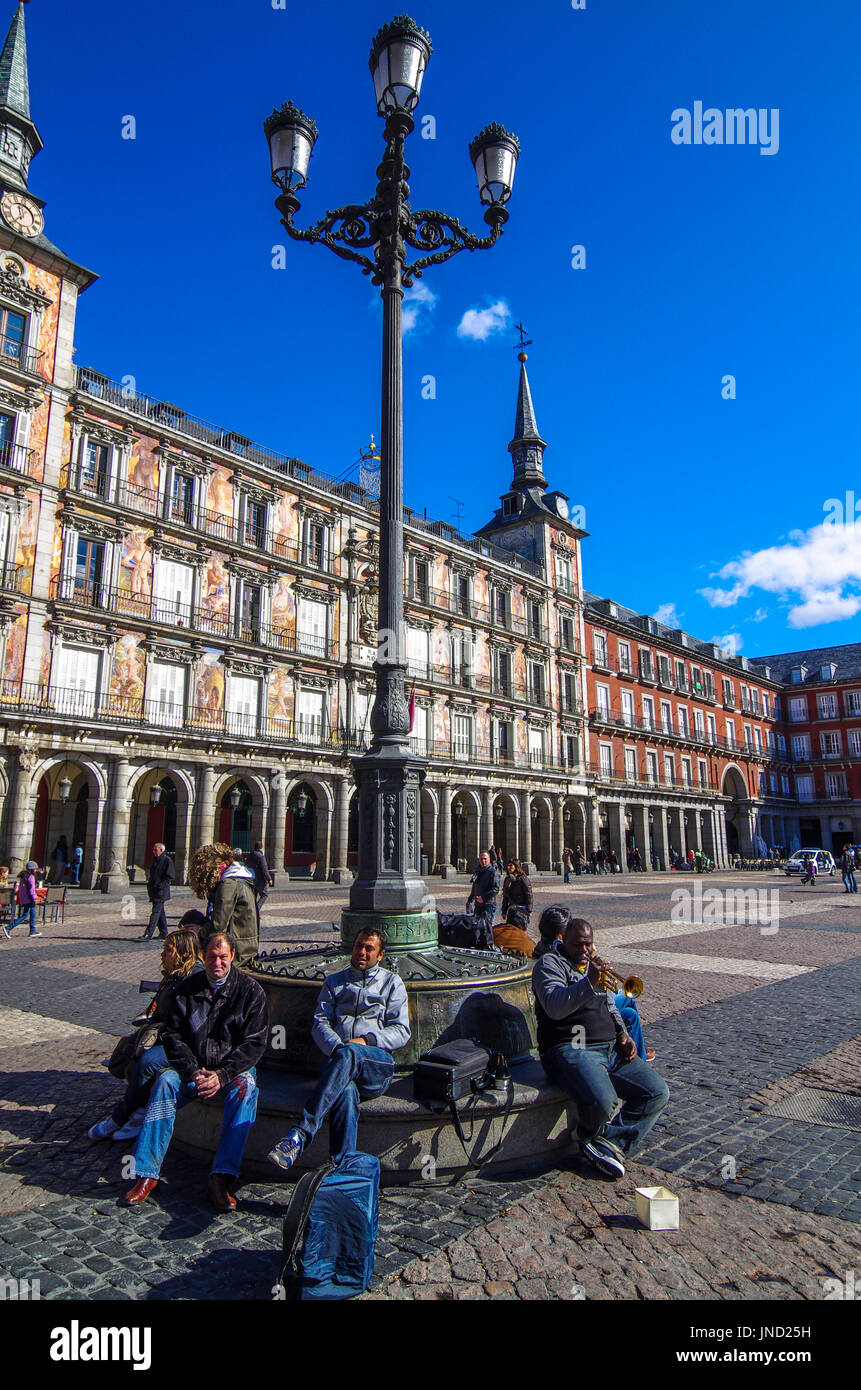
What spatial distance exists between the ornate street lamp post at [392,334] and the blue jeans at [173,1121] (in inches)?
65.4

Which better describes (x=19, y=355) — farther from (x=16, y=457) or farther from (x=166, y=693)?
(x=166, y=693)

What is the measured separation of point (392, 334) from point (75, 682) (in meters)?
19.9

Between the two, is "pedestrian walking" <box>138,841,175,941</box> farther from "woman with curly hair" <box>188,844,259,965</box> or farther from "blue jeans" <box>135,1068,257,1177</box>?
"blue jeans" <box>135,1068,257,1177</box>

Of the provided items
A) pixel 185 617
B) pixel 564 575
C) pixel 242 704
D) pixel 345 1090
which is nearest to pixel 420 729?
pixel 242 704

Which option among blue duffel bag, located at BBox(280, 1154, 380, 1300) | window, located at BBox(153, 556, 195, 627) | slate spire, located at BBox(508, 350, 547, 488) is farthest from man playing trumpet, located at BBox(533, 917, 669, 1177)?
slate spire, located at BBox(508, 350, 547, 488)

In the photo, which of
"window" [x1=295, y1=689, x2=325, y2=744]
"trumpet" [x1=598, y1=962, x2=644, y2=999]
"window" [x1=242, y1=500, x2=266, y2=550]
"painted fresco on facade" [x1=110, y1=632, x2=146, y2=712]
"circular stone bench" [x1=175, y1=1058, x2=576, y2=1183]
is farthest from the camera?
"window" [x1=295, y1=689, x2=325, y2=744]

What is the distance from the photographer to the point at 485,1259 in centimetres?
319

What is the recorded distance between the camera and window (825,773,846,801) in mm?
60906

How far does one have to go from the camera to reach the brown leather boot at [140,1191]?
3.67 meters

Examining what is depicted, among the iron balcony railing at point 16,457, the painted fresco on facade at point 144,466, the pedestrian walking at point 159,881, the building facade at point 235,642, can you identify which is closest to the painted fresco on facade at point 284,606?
the building facade at point 235,642

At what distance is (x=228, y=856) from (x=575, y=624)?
→ 129 feet

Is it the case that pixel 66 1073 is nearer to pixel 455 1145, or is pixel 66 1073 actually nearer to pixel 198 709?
pixel 455 1145

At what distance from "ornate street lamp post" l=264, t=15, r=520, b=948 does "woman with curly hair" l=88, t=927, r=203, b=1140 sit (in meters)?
1.16

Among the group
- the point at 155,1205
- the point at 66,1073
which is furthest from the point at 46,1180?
the point at 66,1073
